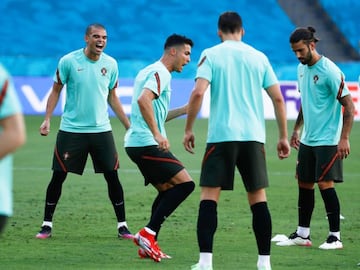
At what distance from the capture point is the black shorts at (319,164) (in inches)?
397

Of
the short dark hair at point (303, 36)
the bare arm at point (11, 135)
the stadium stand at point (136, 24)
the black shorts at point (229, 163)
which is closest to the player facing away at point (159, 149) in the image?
the short dark hair at point (303, 36)

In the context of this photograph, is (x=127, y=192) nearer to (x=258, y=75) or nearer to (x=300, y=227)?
(x=300, y=227)

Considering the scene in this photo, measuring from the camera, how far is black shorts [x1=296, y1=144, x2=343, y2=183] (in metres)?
10.1

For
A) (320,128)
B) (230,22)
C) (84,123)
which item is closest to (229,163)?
(230,22)

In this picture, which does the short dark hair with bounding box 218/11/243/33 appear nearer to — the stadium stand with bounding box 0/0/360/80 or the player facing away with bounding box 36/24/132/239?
the player facing away with bounding box 36/24/132/239

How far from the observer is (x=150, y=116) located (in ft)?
29.1

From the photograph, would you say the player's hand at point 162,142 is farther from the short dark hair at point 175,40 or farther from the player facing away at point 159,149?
the short dark hair at point 175,40

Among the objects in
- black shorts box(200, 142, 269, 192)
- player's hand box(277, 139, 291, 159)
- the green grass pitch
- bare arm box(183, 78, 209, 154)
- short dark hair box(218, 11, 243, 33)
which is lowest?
the green grass pitch

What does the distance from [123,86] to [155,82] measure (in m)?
20.1

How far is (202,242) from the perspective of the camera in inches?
323

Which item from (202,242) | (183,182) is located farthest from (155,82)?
(202,242)

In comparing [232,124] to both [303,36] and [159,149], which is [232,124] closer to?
[159,149]

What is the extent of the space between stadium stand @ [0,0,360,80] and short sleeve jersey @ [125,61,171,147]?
2659cm

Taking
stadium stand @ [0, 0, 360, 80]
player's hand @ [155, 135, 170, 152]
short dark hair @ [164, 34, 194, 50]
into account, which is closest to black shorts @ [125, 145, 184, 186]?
player's hand @ [155, 135, 170, 152]
